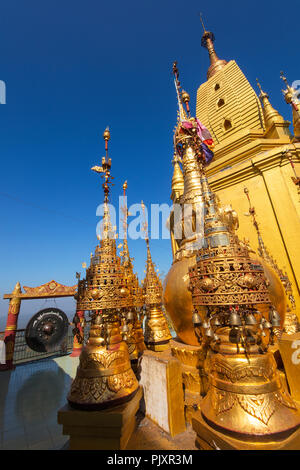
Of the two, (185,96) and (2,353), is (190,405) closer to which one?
(185,96)

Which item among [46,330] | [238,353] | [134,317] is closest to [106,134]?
[134,317]

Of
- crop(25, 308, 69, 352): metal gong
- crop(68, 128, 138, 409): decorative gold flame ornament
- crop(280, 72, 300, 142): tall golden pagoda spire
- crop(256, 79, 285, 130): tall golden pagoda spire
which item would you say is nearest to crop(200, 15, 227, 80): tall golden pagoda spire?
crop(256, 79, 285, 130): tall golden pagoda spire

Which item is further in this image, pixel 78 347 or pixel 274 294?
pixel 78 347

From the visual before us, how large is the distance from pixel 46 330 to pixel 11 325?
194cm

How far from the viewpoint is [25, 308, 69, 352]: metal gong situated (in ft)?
38.7

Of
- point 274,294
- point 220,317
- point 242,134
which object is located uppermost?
point 242,134

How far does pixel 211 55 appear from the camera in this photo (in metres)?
22.9

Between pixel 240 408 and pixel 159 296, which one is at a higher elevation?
pixel 159 296

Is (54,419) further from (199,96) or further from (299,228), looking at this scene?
(199,96)

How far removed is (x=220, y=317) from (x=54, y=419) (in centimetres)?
573

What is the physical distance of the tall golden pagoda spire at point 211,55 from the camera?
20484mm

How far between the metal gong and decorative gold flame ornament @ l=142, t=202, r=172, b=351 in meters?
9.00

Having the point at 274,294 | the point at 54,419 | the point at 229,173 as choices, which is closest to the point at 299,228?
the point at 229,173
